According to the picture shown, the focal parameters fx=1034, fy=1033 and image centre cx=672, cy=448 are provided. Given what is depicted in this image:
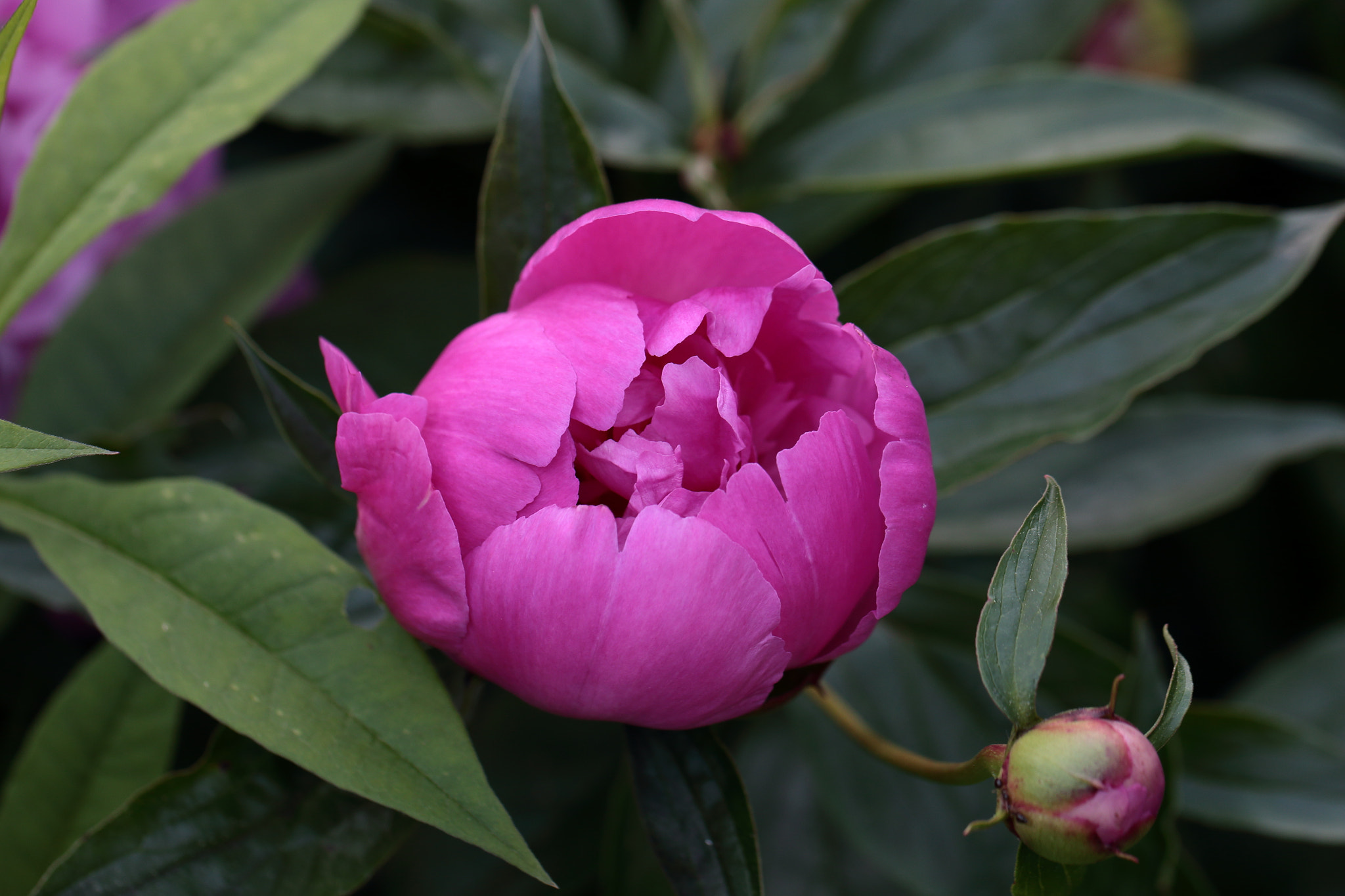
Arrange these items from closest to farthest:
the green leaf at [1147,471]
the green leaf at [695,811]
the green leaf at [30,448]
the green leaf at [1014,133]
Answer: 1. the green leaf at [30,448]
2. the green leaf at [695,811]
3. the green leaf at [1014,133]
4. the green leaf at [1147,471]

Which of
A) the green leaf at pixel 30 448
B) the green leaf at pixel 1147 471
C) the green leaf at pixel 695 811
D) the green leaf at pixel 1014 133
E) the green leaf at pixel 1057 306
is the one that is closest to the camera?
the green leaf at pixel 30 448

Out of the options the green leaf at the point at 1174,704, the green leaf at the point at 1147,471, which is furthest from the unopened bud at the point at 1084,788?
the green leaf at the point at 1147,471

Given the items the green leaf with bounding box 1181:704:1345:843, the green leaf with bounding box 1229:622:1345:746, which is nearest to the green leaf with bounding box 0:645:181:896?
the green leaf with bounding box 1181:704:1345:843

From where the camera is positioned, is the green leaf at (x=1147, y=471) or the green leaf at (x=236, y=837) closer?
the green leaf at (x=236, y=837)

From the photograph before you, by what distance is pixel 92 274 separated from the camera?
0.70 m

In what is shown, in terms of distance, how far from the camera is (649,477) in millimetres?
405

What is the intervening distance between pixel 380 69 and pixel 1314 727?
0.84 metres

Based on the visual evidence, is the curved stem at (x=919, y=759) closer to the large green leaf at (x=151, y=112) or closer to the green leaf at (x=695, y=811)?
the green leaf at (x=695, y=811)

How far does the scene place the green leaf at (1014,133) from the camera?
63cm

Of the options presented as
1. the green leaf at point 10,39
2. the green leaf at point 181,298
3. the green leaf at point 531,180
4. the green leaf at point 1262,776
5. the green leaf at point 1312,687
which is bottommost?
the green leaf at point 1312,687

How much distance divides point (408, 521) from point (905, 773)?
0.37 meters

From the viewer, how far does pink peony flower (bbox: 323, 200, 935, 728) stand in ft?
1.18

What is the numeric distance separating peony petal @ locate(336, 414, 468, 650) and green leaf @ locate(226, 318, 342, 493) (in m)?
0.07

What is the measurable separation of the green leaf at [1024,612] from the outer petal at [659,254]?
0.13 m
